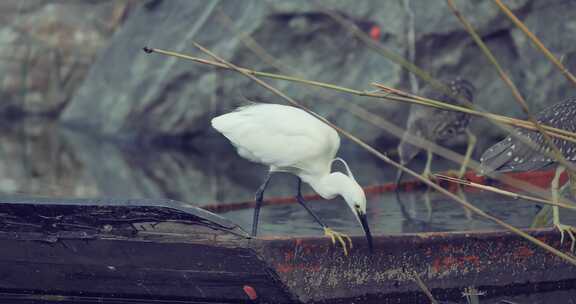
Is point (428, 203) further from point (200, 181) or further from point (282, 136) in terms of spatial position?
point (200, 181)

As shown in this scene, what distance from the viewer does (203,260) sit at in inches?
208

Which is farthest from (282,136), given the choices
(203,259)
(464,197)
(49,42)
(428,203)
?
(49,42)

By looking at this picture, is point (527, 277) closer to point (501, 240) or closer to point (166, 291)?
point (501, 240)

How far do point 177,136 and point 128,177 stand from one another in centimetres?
532

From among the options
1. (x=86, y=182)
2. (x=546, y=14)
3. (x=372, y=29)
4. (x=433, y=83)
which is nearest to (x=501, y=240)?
(x=433, y=83)

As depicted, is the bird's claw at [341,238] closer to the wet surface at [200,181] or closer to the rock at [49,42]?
the wet surface at [200,181]

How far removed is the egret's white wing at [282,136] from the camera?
5.76 meters

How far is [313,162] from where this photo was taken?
19.2 feet

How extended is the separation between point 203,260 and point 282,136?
0.95 metres

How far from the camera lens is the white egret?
5746 millimetres

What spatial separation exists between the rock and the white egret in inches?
659

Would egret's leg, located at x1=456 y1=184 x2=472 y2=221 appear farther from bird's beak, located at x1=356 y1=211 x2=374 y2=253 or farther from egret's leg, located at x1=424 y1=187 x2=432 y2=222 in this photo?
bird's beak, located at x1=356 y1=211 x2=374 y2=253

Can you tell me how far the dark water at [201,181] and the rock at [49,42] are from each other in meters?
1.58

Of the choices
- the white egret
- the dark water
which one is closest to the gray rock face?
the dark water
